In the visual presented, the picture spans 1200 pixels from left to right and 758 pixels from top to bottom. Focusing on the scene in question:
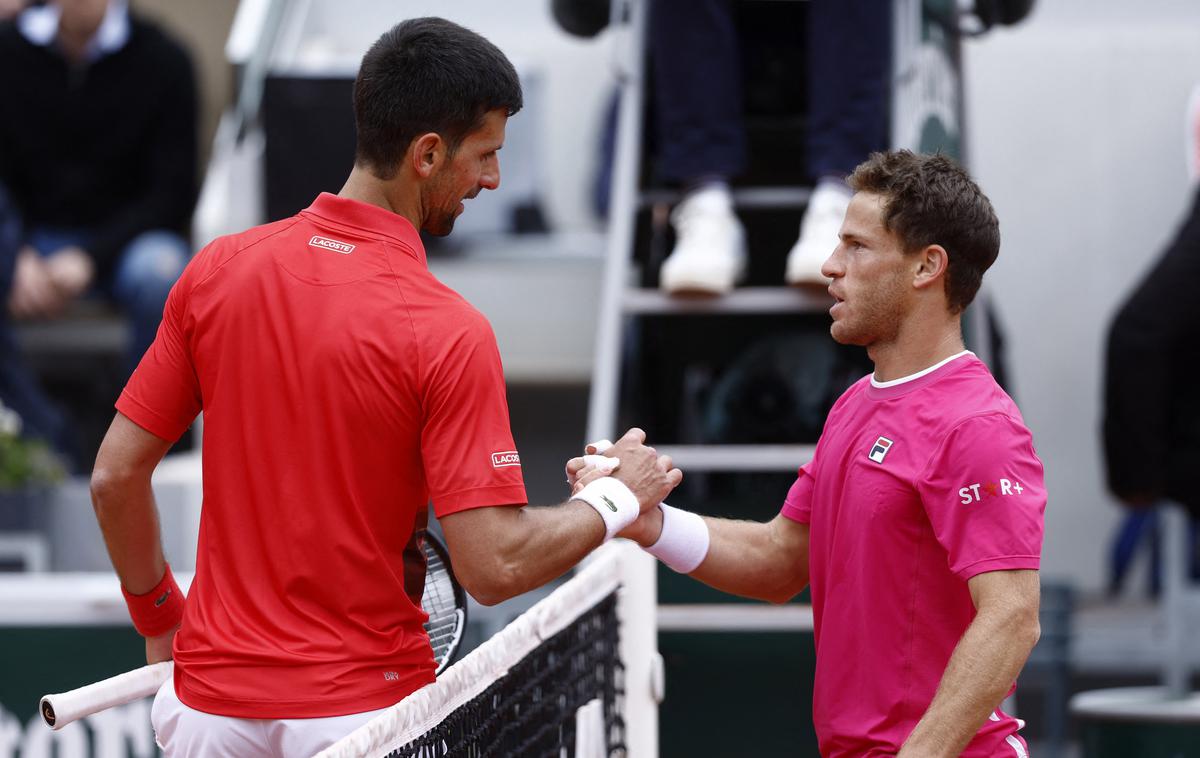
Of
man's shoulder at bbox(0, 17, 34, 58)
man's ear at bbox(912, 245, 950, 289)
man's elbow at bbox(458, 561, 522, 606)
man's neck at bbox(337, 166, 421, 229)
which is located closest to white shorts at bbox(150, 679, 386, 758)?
man's elbow at bbox(458, 561, 522, 606)

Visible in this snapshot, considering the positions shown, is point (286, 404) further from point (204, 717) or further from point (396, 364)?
point (204, 717)

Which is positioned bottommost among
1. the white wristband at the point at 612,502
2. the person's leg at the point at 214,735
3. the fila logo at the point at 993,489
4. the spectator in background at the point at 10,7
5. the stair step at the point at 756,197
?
the person's leg at the point at 214,735

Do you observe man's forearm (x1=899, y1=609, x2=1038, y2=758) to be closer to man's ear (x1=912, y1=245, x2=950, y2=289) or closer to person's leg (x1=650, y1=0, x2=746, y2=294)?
man's ear (x1=912, y1=245, x2=950, y2=289)

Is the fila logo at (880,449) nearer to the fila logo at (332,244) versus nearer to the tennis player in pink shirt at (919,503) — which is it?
the tennis player in pink shirt at (919,503)

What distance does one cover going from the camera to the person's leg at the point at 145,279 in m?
5.71

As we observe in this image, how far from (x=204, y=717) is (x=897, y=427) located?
1.05 m

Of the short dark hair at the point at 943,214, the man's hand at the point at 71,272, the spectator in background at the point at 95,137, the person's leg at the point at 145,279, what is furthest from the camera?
the spectator in background at the point at 95,137

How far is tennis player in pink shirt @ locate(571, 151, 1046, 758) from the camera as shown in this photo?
214 cm

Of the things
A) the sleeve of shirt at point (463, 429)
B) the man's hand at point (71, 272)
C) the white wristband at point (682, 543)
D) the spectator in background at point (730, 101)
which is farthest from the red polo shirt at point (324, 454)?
the man's hand at point (71, 272)

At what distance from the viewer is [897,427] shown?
230 centimetres

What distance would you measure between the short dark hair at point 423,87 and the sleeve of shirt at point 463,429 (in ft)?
0.96

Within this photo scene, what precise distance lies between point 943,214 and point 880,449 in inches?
13.7

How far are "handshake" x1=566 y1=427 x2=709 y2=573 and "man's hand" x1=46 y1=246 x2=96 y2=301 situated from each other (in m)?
3.76

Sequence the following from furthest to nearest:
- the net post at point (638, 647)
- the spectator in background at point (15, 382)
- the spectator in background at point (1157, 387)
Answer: the spectator in background at point (15, 382), the spectator in background at point (1157, 387), the net post at point (638, 647)
